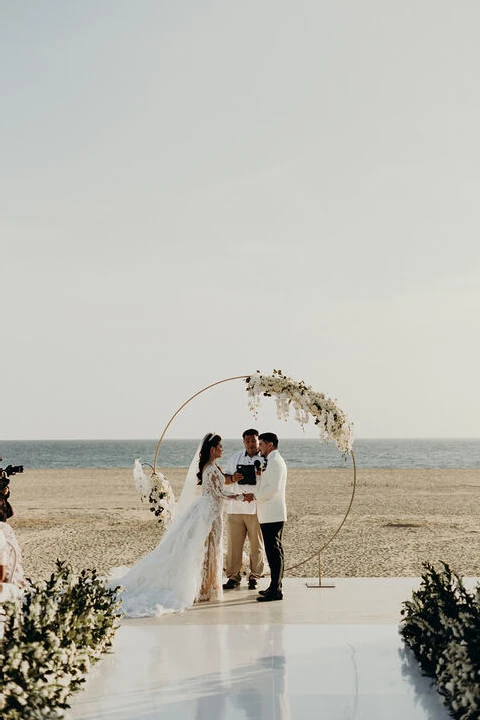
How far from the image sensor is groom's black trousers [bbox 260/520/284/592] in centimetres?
880

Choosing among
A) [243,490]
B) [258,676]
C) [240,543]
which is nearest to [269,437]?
[243,490]

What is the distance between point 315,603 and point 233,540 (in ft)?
5.02

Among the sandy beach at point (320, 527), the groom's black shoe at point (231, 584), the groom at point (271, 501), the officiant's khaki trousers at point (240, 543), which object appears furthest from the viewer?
the sandy beach at point (320, 527)

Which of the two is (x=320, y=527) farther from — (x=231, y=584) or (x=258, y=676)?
(x=258, y=676)

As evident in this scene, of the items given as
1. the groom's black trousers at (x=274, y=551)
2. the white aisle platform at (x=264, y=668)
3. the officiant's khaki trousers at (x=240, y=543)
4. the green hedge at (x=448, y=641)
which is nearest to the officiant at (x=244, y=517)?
the officiant's khaki trousers at (x=240, y=543)

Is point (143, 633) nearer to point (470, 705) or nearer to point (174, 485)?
point (470, 705)

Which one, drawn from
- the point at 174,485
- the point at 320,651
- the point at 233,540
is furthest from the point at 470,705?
the point at 174,485

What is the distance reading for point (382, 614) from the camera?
8.07m

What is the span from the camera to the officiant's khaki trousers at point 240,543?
382 inches

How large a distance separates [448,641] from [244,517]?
4.44 metres

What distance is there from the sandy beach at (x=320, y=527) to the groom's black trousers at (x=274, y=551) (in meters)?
2.82

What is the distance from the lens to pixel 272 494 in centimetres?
898

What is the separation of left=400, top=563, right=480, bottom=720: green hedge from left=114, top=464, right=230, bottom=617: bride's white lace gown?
2.58m

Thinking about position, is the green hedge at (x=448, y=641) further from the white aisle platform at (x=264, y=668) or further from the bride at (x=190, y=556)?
the bride at (x=190, y=556)
